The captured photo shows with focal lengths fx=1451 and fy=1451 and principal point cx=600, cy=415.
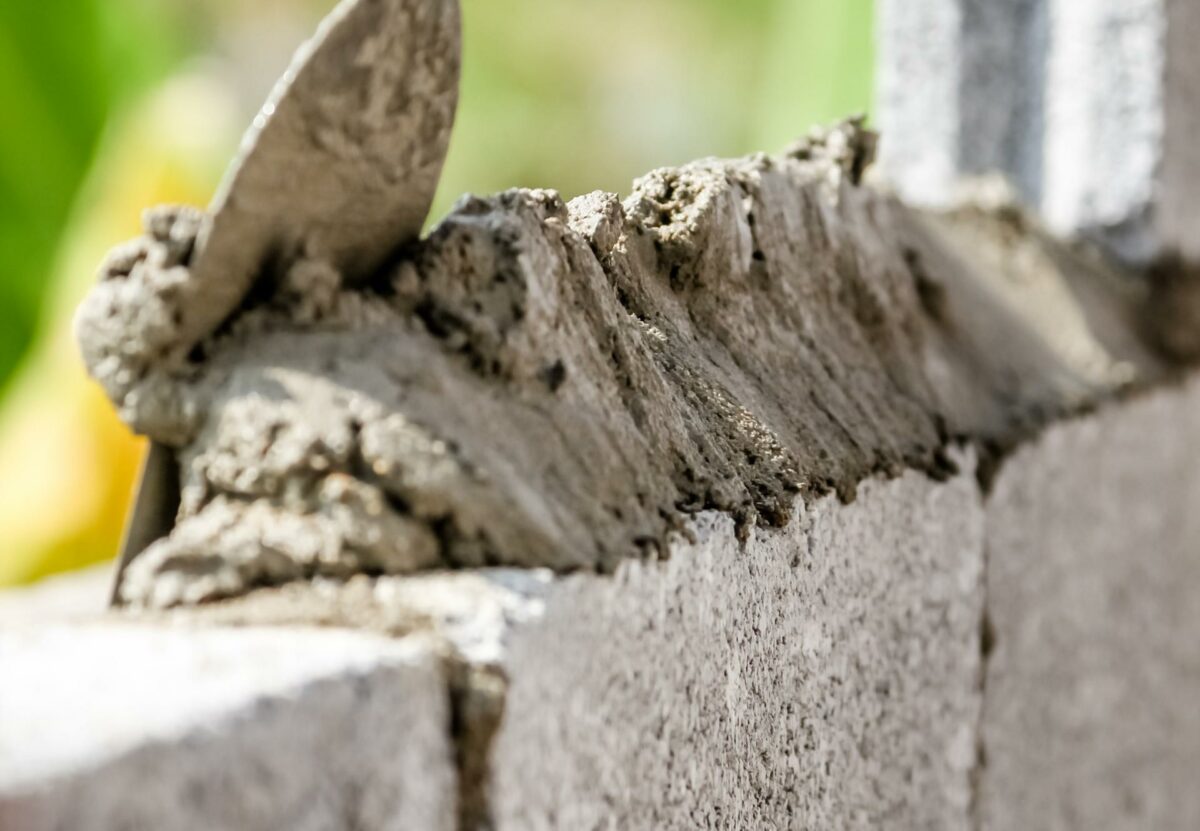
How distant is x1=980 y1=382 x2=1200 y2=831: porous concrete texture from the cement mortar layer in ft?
2.05

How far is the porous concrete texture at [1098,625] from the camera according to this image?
1.87 metres

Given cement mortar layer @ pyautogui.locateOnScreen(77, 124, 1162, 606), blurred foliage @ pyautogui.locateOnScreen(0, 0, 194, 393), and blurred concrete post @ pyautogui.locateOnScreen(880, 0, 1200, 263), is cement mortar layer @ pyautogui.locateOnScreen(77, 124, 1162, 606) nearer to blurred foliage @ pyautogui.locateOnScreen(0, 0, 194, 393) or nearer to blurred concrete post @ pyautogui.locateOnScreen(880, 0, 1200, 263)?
blurred concrete post @ pyautogui.locateOnScreen(880, 0, 1200, 263)

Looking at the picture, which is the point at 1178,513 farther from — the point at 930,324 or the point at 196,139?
the point at 196,139

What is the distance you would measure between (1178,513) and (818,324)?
→ 1.37m

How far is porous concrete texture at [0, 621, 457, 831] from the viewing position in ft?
1.89

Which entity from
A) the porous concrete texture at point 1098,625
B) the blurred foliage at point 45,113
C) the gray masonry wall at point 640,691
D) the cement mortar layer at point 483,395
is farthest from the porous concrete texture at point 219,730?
the blurred foliage at point 45,113

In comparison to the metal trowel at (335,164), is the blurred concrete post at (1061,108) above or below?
above

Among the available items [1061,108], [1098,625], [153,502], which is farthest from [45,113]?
[153,502]

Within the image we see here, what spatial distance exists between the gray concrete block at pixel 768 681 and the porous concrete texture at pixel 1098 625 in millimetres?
160

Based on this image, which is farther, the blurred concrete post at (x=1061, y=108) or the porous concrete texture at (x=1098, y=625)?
the blurred concrete post at (x=1061, y=108)

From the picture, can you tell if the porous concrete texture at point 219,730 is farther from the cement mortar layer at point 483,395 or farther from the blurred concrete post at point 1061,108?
the blurred concrete post at point 1061,108

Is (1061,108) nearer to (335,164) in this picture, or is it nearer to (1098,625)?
(1098,625)

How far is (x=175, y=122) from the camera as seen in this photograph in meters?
7.80

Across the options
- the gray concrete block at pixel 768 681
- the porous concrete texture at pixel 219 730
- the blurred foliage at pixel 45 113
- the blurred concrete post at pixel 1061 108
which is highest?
the blurred foliage at pixel 45 113
